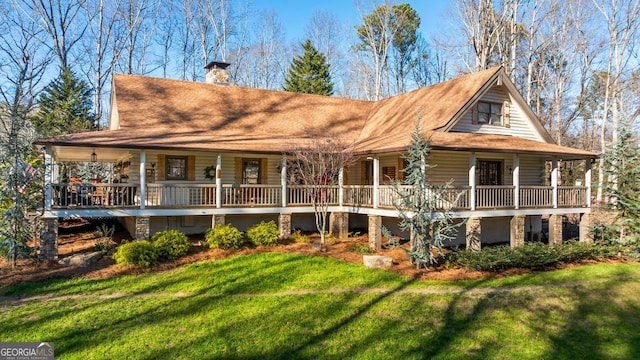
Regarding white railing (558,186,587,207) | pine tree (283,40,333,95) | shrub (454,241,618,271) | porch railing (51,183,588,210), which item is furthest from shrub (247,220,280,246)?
pine tree (283,40,333,95)

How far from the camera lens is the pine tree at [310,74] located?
3906 centimetres

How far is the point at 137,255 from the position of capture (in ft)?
40.8

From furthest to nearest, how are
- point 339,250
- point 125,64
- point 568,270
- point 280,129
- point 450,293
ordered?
point 125,64, point 280,129, point 339,250, point 568,270, point 450,293

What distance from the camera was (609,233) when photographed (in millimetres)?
16969

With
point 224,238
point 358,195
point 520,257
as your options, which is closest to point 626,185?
point 520,257

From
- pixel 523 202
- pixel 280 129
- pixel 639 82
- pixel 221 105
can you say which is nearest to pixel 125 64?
pixel 221 105

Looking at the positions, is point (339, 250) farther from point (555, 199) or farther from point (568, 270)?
point (555, 199)

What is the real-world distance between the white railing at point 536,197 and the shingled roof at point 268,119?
5.20 ft

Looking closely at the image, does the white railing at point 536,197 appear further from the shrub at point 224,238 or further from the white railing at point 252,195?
the shrub at point 224,238

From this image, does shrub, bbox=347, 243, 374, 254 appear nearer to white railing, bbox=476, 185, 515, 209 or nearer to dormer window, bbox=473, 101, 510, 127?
white railing, bbox=476, 185, 515, 209

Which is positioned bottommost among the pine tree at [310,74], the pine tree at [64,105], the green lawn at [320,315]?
the green lawn at [320,315]

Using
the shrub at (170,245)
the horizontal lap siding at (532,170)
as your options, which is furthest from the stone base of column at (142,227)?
the horizontal lap siding at (532,170)

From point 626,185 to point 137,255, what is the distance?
17.9m

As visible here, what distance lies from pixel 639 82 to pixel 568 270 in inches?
1019
